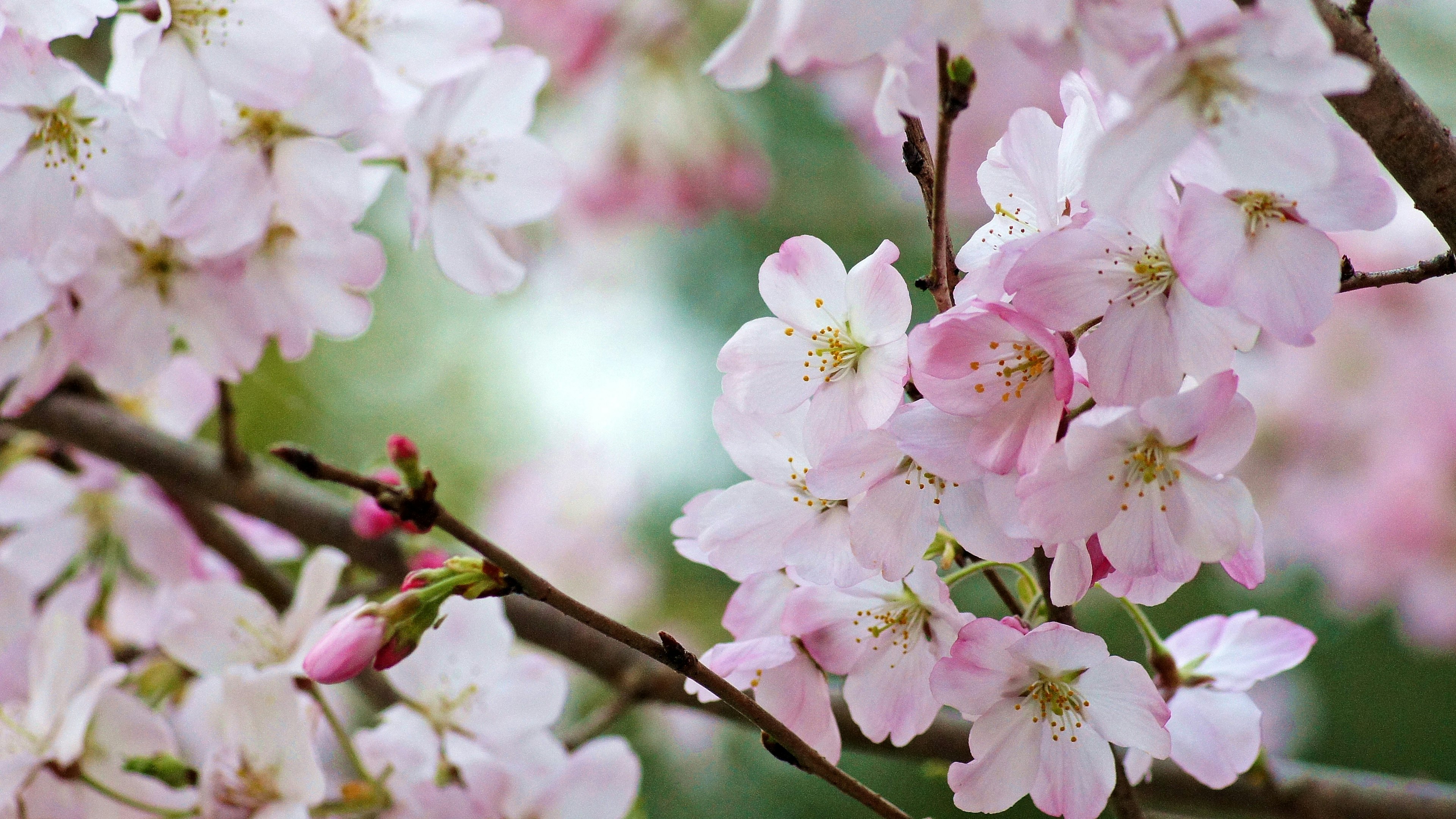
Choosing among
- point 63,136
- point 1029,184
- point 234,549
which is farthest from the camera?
point 234,549

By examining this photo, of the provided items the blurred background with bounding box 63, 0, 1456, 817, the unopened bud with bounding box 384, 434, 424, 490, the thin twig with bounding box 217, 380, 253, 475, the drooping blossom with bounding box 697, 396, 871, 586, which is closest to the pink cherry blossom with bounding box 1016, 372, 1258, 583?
the drooping blossom with bounding box 697, 396, 871, 586

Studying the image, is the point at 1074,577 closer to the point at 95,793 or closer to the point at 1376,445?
the point at 95,793

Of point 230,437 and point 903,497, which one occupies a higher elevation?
point 903,497

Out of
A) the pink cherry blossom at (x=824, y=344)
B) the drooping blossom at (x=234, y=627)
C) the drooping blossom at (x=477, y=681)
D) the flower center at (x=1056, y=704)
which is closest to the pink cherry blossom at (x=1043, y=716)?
the flower center at (x=1056, y=704)

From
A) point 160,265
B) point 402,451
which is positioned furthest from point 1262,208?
point 160,265

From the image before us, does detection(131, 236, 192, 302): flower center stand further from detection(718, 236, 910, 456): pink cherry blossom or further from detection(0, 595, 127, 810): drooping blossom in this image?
detection(718, 236, 910, 456): pink cherry blossom

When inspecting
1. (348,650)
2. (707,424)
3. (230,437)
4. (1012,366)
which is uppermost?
(1012,366)

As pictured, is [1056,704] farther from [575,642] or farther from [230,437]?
[230,437]

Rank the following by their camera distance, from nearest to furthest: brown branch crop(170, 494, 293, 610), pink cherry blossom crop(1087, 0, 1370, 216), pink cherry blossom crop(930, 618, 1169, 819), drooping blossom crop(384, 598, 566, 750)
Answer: pink cherry blossom crop(1087, 0, 1370, 216), pink cherry blossom crop(930, 618, 1169, 819), drooping blossom crop(384, 598, 566, 750), brown branch crop(170, 494, 293, 610)

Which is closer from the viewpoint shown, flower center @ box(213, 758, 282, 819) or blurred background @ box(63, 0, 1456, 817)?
flower center @ box(213, 758, 282, 819)
